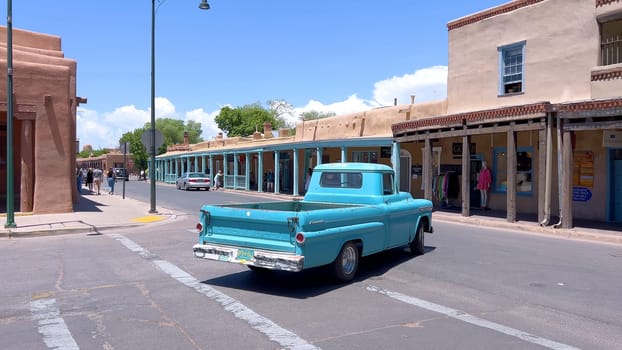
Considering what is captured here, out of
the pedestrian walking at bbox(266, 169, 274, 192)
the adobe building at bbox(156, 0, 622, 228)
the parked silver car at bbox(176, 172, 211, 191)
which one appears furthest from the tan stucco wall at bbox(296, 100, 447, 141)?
the parked silver car at bbox(176, 172, 211, 191)

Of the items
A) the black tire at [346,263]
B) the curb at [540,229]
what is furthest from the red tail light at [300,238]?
the curb at [540,229]

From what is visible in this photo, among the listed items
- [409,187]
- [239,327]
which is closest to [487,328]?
[239,327]

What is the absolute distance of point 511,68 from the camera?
18703mm

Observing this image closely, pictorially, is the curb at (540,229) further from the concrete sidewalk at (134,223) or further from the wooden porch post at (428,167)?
the wooden porch post at (428,167)

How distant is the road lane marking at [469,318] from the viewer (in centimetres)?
543

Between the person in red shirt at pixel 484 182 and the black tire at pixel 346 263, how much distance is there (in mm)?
12743

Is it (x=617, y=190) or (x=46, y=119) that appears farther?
(x=46, y=119)

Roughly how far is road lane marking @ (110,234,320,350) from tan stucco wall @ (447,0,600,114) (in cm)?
1327

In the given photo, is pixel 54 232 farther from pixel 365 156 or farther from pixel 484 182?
pixel 365 156

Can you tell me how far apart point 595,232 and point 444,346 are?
1090 cm

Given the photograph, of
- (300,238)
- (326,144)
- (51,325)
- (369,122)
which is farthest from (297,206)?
(326,144)

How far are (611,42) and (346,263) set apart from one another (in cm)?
1242

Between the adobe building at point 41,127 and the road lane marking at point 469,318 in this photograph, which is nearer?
the road lane marking at point 469,318

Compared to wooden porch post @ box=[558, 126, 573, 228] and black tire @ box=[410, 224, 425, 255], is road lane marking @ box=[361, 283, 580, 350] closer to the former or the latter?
black tire @ box=[410, 224, 425, 255]
